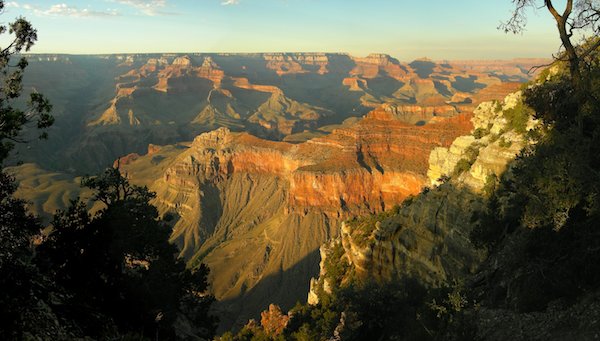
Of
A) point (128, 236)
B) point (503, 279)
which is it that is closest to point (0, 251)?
point (128, 236)

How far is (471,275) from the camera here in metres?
26.7

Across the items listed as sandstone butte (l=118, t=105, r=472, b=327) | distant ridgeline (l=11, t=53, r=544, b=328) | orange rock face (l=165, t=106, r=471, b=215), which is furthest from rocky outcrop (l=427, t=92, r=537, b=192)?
orange rock face (l=165, t=106, r=471, b=215)

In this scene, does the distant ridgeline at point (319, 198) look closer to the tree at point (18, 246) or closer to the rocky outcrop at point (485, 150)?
the rocky outcrop at point (485, 150)

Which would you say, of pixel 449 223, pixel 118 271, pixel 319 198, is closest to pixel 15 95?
pixel 118 271

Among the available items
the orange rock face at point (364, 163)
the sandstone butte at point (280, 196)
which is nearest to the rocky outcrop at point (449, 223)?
the sandstone butte at point (280, 196)

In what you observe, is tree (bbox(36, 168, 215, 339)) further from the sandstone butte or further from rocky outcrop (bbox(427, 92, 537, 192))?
the sandstone butte

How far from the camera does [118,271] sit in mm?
22016

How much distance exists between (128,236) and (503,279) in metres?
19.5

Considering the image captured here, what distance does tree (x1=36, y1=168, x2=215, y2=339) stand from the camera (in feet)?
58.9

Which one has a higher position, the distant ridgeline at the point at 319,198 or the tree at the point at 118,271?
the tree at the point at 118,271

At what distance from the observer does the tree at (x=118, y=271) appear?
58.9ft

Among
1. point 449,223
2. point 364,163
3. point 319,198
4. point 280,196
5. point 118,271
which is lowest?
point 280,196

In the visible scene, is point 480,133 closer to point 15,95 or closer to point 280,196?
point 15,95

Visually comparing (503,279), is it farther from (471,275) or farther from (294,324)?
(294,324)
